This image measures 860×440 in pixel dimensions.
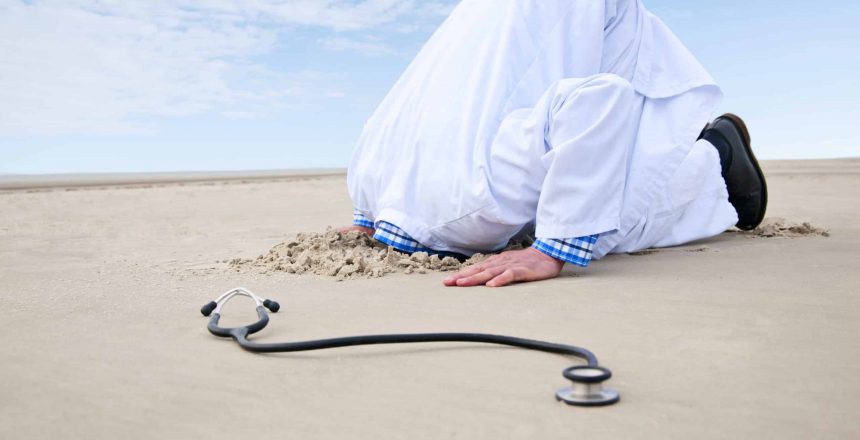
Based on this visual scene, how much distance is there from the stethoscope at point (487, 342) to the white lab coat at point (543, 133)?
0.86 m

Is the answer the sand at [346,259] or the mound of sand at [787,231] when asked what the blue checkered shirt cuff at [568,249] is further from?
the mound of sand at [787,231]

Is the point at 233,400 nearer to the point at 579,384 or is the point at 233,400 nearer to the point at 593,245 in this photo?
the point at 579,384

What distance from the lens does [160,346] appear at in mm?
1682

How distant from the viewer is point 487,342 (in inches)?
62.5

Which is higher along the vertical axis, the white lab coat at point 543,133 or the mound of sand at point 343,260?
the white lab coat at point 543,133

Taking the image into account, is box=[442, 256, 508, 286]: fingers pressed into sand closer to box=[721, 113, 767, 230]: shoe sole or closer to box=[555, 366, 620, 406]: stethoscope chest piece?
box=[555, 366, 620, 406]: stethoscope chest piece

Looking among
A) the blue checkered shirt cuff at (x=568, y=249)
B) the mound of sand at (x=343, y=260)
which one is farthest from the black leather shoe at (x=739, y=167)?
the blue checkered shirt cuff at (x=568, y=249)

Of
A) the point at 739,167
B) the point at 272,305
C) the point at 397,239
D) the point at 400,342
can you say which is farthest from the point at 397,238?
the point at 739,167

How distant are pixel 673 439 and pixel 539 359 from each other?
16.4 inches

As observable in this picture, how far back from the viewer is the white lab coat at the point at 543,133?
2.38 m

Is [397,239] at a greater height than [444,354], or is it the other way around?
[397,239]

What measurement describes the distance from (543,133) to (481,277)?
481 mm

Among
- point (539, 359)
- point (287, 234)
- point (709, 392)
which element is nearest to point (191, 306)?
point (539, 359)

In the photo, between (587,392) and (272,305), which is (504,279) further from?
(587,392)
